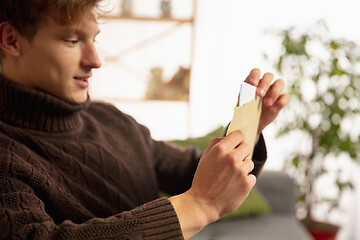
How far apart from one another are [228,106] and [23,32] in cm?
278

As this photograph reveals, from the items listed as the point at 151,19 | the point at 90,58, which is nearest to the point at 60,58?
the point at 90,58

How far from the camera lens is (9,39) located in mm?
936

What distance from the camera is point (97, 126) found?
3.86 ft

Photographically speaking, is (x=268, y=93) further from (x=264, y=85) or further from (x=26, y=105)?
(x=26, y=105)

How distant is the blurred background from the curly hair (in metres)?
2.49

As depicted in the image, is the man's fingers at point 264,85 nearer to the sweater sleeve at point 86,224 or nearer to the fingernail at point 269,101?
the fingernail at point 269,101

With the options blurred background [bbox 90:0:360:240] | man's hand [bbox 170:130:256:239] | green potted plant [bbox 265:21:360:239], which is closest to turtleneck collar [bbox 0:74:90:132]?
man's hand [bbox 170:130:256:239]

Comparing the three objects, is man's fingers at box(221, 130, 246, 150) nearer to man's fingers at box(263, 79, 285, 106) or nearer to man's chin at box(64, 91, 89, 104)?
man's fingers at box(263, 79, 285, 106)

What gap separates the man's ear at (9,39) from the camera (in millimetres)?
929

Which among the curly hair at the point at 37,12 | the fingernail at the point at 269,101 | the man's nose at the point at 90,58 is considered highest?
the curly hair at the point at 37,12

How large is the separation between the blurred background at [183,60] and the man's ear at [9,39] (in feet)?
8.12

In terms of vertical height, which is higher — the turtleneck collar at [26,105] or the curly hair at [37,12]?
the curly hair at [37,12]

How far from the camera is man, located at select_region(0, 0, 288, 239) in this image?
732 mm

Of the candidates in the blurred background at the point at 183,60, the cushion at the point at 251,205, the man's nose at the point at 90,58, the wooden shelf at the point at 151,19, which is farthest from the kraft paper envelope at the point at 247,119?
the wooden shelf at the point at 151,19
